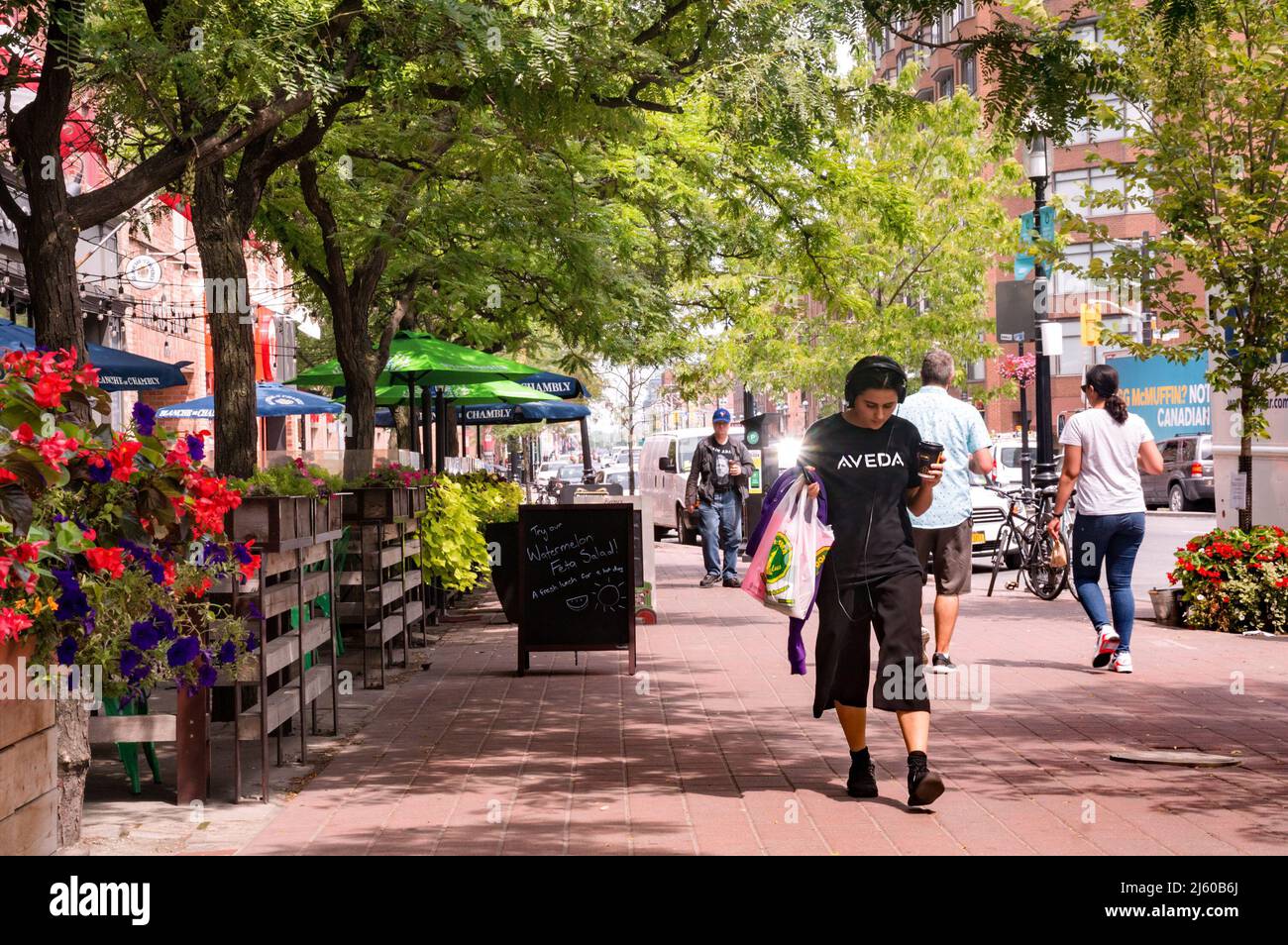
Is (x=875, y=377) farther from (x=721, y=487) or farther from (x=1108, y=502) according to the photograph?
A: (x=721, y=487)

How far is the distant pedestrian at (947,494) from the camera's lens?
10.2 metres

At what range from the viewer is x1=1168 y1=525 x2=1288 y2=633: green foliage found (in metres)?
12.5

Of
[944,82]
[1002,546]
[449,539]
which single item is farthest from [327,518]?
[944,82]

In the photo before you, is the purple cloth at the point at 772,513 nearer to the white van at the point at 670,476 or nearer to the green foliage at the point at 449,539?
the green foliage at the point at 449,539

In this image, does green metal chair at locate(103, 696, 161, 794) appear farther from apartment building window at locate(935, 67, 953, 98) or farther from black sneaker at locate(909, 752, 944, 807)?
apartment building window at locate(935, 67, 953, 98)

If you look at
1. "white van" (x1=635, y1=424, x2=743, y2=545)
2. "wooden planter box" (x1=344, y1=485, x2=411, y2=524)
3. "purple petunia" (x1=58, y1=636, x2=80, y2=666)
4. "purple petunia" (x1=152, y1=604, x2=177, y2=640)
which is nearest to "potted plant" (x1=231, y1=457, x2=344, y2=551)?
"purple petunia" (x1=152, y1=604, x2=177, y2=640)

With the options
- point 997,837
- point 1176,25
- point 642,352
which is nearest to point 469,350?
point 642,352

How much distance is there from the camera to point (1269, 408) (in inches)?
559

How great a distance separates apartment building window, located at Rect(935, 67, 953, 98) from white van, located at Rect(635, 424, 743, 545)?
34551 mm

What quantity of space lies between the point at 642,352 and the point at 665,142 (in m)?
8.36

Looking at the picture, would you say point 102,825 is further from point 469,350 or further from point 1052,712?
point 469,350

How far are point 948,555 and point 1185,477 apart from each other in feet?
103

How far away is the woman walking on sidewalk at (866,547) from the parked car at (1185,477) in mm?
33252

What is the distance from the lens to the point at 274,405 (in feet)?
74.5
